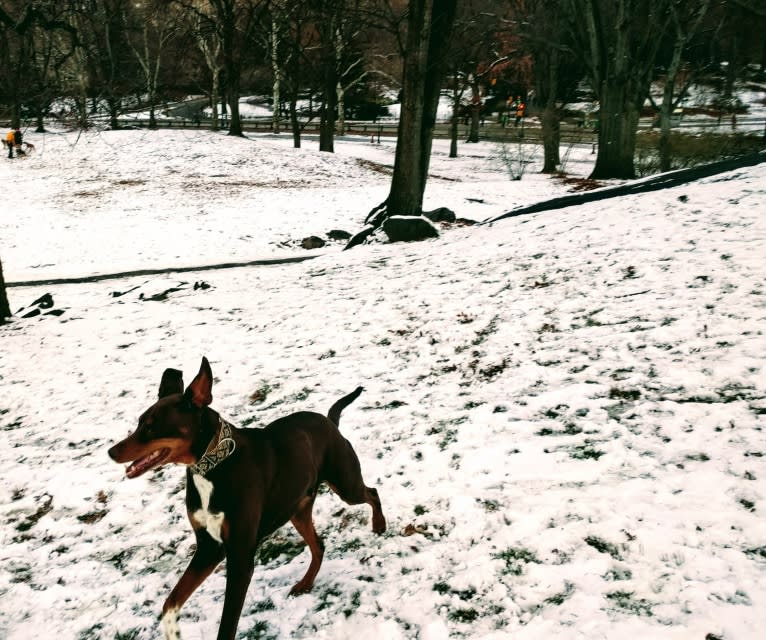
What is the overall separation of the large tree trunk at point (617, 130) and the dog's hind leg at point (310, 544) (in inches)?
722

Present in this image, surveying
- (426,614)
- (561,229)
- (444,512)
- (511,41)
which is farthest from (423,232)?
(511,41)

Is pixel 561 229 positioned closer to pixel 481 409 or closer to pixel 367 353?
pixel 367 353

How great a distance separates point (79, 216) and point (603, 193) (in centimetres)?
1612

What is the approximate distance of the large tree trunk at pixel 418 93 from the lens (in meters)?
11.3

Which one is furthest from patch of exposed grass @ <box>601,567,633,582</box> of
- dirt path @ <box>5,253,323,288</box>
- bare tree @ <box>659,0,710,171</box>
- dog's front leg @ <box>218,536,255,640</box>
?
bare tree @ <box>659,0,710,171</box>

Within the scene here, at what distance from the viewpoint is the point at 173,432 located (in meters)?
2.49

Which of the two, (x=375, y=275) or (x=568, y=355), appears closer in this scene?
(x=568, y=355)

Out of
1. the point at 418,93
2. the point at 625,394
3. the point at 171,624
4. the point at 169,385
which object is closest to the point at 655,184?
the point at 418,93

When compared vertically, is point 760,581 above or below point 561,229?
below

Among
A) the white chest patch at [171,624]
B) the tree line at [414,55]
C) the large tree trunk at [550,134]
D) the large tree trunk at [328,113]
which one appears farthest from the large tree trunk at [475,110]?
the white chest patch at [171,624]

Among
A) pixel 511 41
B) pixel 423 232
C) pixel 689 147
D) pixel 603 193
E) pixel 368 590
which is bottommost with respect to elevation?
pixel 368 590

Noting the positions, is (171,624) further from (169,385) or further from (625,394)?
(625,394)

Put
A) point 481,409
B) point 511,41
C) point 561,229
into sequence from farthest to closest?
point 511,41, point 561,229, point 481,409

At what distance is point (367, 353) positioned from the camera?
20.6 ft
